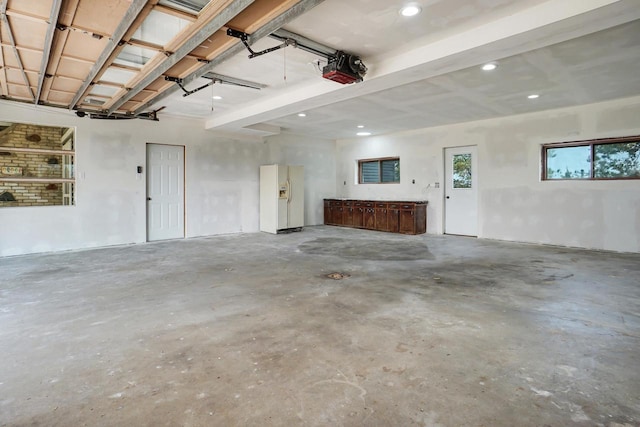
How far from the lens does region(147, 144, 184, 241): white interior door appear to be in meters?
7.31

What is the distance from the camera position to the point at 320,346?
2.52 metres

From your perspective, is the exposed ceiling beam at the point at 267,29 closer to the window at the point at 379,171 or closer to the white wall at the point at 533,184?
the white wall at the point at 533,184

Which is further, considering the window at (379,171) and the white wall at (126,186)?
the window at (379,171)

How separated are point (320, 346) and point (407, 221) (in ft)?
21.2

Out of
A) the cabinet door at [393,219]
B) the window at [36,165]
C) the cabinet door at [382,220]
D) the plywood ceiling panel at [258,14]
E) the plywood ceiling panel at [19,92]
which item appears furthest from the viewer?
the cabinet door at [382,220]

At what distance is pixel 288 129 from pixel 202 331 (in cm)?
709

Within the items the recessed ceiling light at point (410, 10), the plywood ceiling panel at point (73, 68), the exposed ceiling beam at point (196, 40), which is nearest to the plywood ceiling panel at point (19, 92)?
the plywood ceiling panel at point (73, 68)

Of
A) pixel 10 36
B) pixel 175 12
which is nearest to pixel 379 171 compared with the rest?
pixel 175 12

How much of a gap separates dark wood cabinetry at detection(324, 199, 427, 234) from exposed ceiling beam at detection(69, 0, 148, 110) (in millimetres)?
6724

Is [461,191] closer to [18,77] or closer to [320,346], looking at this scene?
[320,346]

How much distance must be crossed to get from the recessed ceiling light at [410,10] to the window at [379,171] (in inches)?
250

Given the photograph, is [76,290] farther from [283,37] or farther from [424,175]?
[424,175]

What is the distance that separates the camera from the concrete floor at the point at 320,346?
1814mm

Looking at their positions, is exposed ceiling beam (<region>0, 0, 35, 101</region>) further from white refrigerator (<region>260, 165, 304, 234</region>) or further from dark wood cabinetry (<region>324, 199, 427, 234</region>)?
dark wood cabinetry (<region>324, 199, 427, 234</region>)
